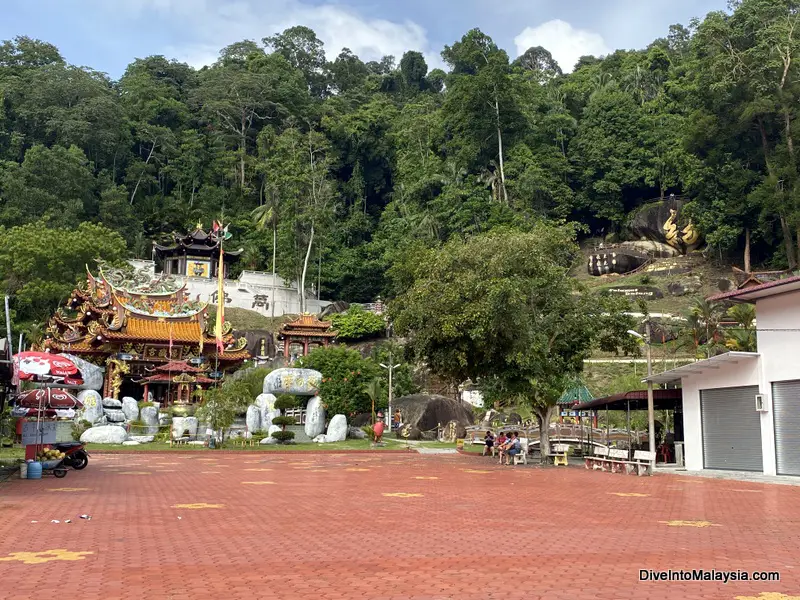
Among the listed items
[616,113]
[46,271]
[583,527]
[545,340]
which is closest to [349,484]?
[583,527]

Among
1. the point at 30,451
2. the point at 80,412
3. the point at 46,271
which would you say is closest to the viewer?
the point at 30,451

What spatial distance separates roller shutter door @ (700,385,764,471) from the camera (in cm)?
1972

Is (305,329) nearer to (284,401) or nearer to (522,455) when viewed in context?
(284,401)

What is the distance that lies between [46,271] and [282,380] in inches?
985

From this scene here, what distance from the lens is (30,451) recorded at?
60.3ft

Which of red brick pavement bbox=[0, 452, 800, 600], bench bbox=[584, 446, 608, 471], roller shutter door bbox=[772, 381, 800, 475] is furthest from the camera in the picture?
bench bbox=[584, 446, 608, 471]

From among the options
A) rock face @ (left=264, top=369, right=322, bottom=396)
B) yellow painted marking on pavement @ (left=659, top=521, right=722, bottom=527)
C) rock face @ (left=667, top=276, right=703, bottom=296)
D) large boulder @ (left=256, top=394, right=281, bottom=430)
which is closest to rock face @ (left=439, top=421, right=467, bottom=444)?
rock face @ (left=264, top=369, right=322, bottom=396)

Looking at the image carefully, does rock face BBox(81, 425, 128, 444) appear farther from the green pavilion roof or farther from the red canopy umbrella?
the green pavilion roof

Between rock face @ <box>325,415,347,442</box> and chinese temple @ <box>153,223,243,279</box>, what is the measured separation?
3147 cm

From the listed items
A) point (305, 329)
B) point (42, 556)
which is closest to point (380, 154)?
point (305, 329)

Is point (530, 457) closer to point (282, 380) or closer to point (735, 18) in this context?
point (282, 380)

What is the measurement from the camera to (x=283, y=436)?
33.4 m

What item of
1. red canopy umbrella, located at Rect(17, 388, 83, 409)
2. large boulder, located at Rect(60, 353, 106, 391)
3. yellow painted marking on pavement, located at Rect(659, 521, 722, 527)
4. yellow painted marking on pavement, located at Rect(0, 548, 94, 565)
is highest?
large boulder, located at Rect(60, 353, 106, 391)

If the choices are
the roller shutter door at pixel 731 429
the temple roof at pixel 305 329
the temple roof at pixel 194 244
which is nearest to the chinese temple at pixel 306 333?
the temple roof at pixel 305 329
